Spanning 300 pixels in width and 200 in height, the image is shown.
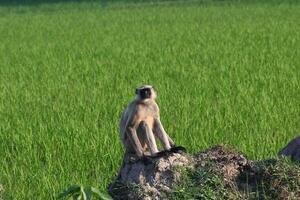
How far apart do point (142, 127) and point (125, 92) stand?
4480 millimetres

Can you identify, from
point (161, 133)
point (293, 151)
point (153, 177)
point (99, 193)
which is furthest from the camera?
point (293, 151)

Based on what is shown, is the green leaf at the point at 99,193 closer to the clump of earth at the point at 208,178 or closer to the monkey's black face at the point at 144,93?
the clump of earth at the point at 208,178

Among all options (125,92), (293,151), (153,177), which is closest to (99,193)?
(153,177)

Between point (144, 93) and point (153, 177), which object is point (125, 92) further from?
point (153, 177)

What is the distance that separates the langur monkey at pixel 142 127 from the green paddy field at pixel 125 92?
0.77 meters

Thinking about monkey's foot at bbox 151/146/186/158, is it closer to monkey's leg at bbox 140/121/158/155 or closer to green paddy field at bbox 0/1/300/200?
monkey's leg at bbox 140/121/158/155

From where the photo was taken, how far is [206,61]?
35.0 feet

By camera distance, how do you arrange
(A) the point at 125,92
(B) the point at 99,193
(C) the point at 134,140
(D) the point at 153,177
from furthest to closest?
(A) the point at 125,92 < (C) the point at 134,140 < (D) the point at 153,177 < (B) the point at 99,193

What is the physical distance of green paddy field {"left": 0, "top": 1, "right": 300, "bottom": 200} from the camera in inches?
206

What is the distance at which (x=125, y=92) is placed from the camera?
792 centimetres

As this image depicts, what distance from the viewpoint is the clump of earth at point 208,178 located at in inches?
129

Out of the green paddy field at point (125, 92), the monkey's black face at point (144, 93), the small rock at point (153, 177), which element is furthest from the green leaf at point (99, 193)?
the green paddy field at point (125, 92)

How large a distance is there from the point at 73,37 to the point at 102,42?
6.76ft

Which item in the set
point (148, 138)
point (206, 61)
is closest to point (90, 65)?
point (206, 61)
